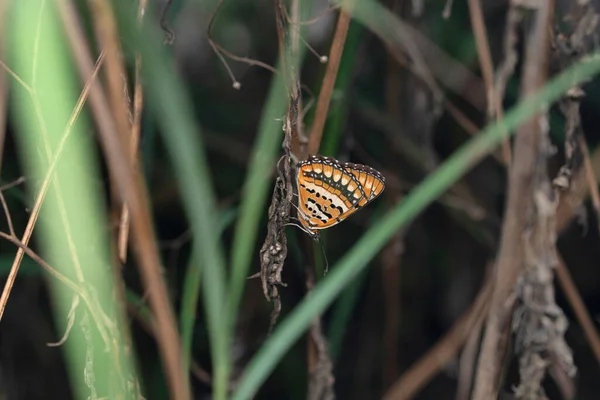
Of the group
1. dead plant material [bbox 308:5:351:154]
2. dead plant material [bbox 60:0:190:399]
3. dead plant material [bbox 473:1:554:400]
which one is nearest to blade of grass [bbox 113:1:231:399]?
dead plant material [bbox 60:0:190:399]

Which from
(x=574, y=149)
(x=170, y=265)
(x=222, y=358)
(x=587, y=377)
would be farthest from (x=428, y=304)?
(x=222, y=358)

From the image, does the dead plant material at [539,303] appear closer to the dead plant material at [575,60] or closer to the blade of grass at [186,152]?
the dead plant material at [575,60]

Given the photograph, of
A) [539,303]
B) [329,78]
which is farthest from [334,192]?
Answer: [539,303]

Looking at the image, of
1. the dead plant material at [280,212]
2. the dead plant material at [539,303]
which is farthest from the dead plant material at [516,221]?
the dead plant material at [280,212]

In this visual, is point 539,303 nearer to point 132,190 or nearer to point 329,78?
point 329,78

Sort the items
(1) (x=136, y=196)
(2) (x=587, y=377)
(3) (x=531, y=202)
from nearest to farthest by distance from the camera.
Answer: (1) (x=136, y=196), (3) (x=531, y=202), (2) (x=587, y=377)

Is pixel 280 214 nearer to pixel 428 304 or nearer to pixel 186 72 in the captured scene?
pixel 428 304
